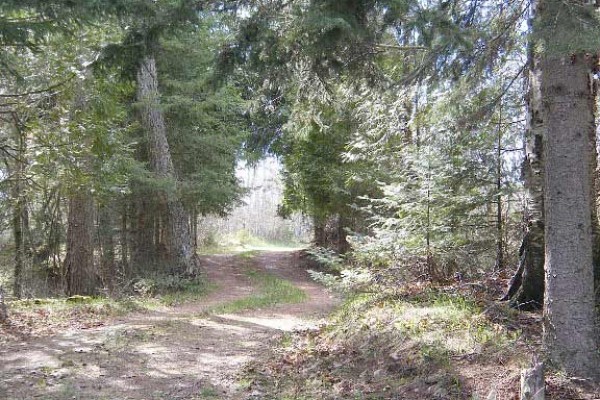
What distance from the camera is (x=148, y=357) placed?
7.15 metres

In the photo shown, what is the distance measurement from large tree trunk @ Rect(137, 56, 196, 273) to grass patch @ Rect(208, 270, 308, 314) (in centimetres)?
254

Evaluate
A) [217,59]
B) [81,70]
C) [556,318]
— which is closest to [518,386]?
[556,318]

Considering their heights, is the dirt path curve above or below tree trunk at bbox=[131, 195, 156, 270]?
below

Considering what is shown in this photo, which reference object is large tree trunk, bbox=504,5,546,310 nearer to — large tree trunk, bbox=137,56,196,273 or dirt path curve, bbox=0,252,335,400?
dirt path curve, bbox=0,252,335,400

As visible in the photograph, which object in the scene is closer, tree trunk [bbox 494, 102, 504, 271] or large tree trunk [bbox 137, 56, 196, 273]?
tree trunk [bbox 494, 102, 504, 271]

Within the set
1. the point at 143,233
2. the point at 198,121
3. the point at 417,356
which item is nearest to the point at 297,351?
the point at 417,356

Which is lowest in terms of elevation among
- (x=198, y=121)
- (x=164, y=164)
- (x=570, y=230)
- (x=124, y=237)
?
(x=124, y=237)

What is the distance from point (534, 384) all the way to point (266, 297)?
406 inches

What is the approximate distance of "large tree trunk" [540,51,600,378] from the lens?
455 cm

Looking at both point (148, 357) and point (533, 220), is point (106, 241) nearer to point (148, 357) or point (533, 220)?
point (148, 357)

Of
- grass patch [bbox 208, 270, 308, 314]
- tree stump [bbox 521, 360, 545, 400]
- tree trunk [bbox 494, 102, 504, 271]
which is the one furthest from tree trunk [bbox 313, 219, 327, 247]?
tree stump [bbox 521, 360, 545, 400]

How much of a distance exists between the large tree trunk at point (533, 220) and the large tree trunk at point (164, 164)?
32.4 feet

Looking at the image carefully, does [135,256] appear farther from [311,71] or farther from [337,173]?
[311,71]

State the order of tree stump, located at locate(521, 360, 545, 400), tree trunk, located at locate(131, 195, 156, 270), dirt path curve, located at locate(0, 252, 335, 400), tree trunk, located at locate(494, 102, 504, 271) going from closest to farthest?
tree stump, located at locate(521, 360, 545, 400) → dirt path curve, located at locate(0, 252, 335, 400) → tree trunk, located at locate(494, 102, 504, 271) → tree trunk, located at locate(131, 195, 156, 270)
